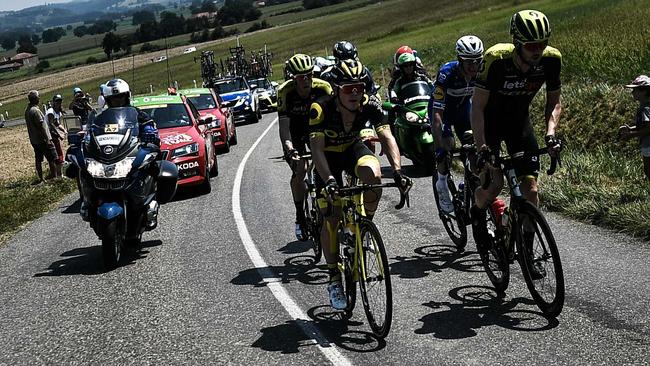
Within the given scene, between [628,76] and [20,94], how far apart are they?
80757 millimetres

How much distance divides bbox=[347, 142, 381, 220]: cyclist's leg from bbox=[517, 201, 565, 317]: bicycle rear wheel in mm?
1149

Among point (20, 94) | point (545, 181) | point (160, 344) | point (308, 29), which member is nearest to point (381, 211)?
point (545, 181)

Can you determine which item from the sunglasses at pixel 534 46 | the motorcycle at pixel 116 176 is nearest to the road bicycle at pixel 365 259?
the sunglasses at pixel 534 46

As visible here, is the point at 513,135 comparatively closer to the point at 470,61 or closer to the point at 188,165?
the point at 470,61

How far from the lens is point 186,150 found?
49.8 feet

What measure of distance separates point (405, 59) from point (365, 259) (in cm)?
824

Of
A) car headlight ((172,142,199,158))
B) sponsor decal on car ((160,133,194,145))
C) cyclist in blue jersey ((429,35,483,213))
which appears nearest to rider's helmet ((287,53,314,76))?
cyclist in blue jersey ((429,35,483,213))

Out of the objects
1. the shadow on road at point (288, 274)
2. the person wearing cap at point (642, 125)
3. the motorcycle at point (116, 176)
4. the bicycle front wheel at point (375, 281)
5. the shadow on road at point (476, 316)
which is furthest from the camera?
the motorcycle at point (116, 176)

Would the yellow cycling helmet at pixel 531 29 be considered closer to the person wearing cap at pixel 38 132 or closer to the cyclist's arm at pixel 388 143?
the cyclist's arm at pixel 388 143

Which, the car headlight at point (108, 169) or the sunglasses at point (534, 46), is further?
the car headlight at point (108, 169)

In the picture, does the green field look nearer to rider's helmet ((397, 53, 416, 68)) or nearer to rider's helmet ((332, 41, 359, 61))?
rider's helmet ((397, 53, 416, 68))

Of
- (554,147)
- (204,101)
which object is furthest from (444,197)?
(204,101)

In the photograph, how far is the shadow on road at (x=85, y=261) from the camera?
9875 mm

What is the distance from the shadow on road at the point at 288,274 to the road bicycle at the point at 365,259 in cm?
166
